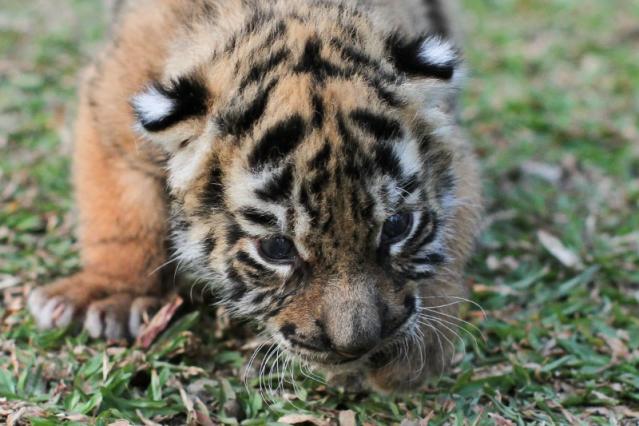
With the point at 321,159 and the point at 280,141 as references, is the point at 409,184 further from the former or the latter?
the point at 280,141

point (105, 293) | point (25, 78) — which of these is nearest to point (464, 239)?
point (105, 293)

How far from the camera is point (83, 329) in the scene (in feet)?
12.3

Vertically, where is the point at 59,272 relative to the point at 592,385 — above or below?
above

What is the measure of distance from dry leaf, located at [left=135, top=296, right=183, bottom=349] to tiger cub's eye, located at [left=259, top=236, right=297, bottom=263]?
2.79 ft

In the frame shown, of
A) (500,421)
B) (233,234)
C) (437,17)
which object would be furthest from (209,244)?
(437,17)

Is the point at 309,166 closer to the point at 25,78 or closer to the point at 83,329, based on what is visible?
the point at 83,329

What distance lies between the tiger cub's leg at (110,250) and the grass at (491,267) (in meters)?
0.12

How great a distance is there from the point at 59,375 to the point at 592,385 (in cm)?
215

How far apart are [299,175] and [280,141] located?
0.45 ft

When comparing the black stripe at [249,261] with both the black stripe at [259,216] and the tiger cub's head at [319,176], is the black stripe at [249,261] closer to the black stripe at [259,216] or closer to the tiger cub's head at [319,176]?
the tiger cub's head at [319,176]

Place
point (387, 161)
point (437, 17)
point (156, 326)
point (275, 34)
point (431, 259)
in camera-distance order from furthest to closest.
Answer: point (437, 17), point (156, 326), point (431, 259), point (275, 34), point (387, 161)

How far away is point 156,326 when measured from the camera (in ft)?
12.1

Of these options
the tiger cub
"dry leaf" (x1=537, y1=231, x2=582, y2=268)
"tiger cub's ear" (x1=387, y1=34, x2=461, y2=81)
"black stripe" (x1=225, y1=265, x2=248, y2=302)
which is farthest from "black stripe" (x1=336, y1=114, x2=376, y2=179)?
"dry leaf" (x1=537, y1=231, x2=582, y2=268)

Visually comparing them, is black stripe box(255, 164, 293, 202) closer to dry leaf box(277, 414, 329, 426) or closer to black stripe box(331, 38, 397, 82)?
black stripe box(331, 38, 397, 82)
